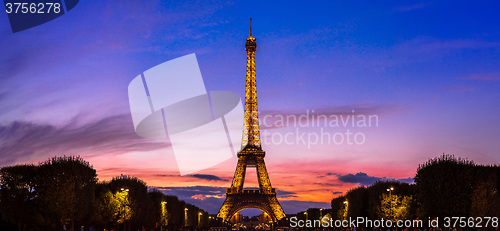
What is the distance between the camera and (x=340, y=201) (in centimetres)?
11644

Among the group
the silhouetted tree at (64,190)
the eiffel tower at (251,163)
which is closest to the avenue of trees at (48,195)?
the silhouetted tree at (64,190)

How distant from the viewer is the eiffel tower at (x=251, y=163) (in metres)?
136

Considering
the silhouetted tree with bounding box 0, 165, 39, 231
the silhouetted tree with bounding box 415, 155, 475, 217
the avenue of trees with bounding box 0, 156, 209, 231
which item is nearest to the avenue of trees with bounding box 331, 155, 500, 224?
the silhouetted tree with bounding box 415, 155, 475, 217

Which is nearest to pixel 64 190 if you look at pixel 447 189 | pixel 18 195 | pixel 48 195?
pixel 48 195

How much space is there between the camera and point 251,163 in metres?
139

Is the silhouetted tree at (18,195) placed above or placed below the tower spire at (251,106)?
below

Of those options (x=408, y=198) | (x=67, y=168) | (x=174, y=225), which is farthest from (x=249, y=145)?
(x=67, y=168)

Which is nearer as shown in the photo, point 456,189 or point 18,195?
point 456,189

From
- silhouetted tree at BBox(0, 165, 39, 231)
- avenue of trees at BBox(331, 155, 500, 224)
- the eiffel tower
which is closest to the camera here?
avenue of trees at BBox(331, 155, 500, 224)

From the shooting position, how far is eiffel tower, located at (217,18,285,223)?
13562cm

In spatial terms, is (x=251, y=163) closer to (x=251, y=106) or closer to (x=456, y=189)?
(x=251, y=106)

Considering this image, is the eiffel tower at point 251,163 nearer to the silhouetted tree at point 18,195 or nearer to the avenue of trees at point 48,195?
the avenue of trees at point 48,195

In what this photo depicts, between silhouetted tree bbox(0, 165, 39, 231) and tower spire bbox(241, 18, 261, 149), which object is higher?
tower spire bbox(241, 18, 261, 149)

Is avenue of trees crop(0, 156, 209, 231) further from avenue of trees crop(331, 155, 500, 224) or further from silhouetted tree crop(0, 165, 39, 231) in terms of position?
avenue of trees crop(331, 155, 500, 224)
